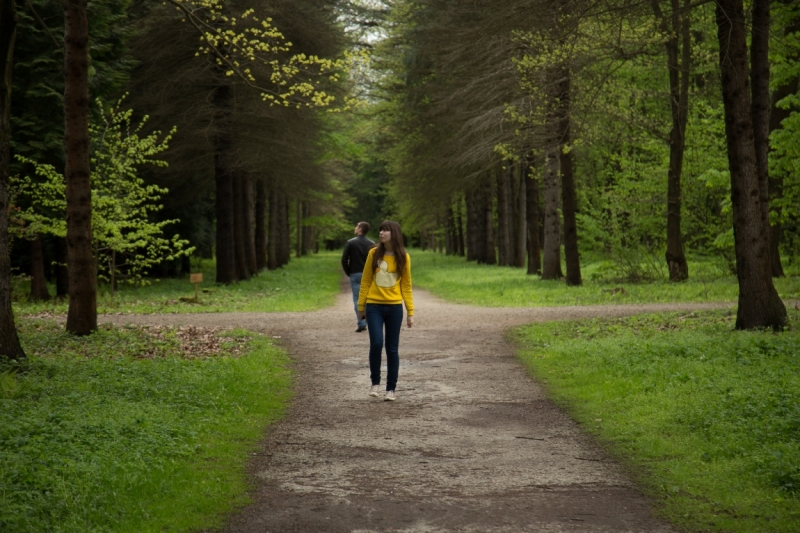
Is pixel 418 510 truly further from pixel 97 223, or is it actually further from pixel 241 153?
pixel 241 153

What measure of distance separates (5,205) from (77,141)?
322 cm

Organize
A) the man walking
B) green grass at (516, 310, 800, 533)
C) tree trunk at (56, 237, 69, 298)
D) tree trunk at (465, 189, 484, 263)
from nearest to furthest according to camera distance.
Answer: green grass at (516, 310, 800, 533), the man walking, tree trunk at (56, 237, 69, 298), tree trunk at (465, 189, 484, 263)

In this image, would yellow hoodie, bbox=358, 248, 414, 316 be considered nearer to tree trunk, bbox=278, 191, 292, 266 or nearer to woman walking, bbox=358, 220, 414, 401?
woman walking, bbox=358, 220, 414, 401

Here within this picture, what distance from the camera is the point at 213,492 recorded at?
5.87 meters

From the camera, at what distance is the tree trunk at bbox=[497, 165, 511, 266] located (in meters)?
39.0

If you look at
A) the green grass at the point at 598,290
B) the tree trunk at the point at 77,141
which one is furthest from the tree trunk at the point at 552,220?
the tree trunk at the point at 77,141

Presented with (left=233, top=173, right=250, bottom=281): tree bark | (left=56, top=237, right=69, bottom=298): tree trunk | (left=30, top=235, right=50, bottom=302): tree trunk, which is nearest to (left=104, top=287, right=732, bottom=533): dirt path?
(left=30, top=235, right=50, bottom=302): tree trunk

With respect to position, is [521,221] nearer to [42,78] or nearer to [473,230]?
[473,230]

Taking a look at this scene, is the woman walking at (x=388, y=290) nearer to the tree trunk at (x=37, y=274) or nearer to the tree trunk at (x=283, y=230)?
the tree trunk at (x=37, y=274)

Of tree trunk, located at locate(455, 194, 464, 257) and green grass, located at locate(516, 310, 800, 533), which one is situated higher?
tree trunk, located at locate(455, 194, 464, 257)

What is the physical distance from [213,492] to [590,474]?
285cm

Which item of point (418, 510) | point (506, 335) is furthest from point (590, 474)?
point (506, 335)

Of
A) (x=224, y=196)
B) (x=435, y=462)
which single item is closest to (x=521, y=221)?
(x=224, y=196)

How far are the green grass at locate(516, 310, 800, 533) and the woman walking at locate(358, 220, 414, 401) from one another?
1998mm
